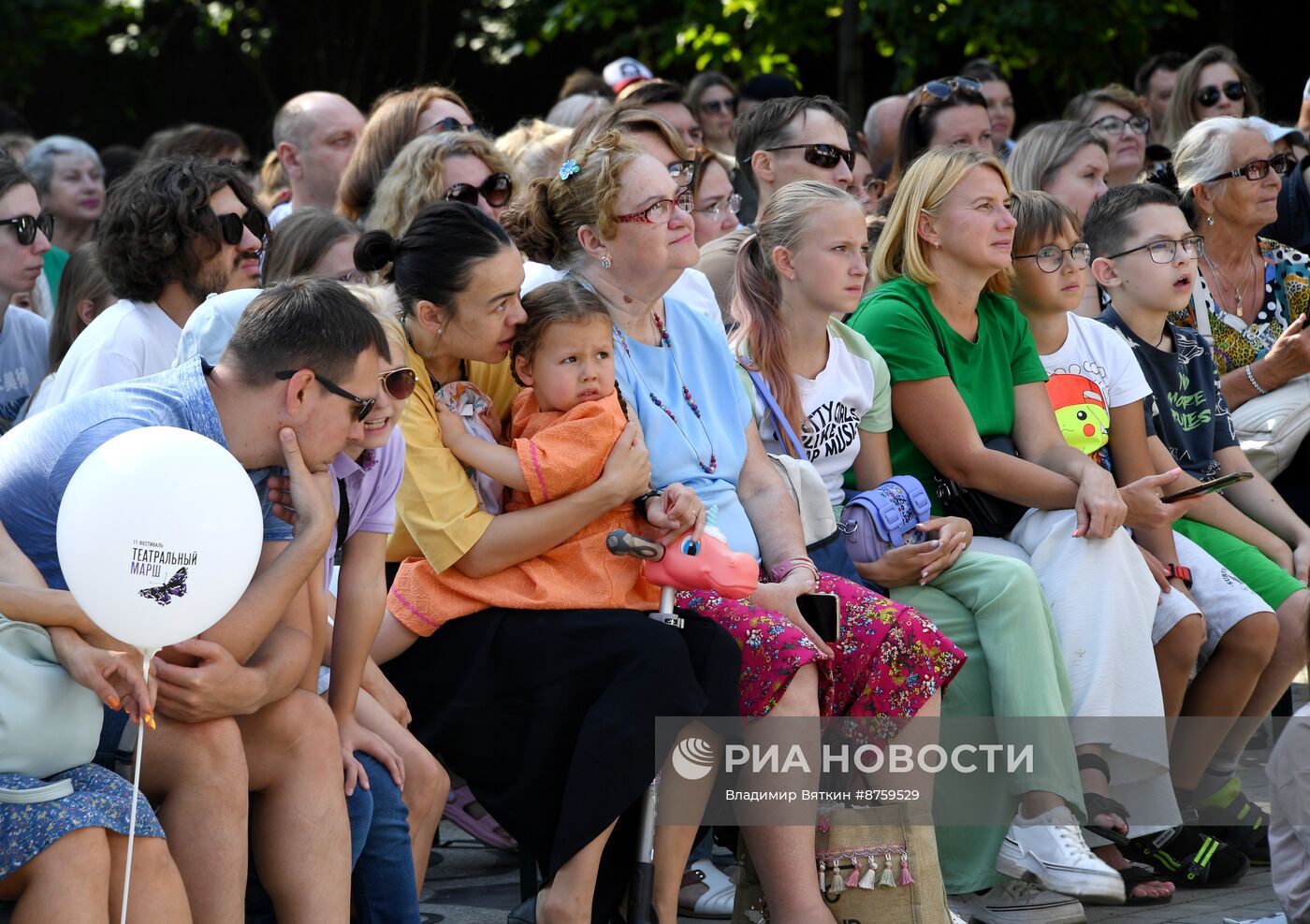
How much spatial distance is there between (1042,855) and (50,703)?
246cm

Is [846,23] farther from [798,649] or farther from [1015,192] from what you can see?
[798,649]

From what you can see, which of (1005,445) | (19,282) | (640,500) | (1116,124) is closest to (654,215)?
(640,500)

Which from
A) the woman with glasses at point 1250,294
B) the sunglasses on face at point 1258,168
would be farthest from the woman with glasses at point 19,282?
the sunglasses on face at point 1258,168

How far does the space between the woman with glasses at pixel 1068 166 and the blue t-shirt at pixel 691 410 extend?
2259mm

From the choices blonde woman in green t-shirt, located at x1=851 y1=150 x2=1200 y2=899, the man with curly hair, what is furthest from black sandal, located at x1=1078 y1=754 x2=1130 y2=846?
the man with curly hair

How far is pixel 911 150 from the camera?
6.33 m

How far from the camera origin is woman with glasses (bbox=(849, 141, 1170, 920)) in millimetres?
4188

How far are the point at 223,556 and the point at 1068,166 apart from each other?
409 cm

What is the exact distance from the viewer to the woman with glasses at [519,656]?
3213 mm

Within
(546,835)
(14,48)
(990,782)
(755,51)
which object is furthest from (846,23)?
(546,835)

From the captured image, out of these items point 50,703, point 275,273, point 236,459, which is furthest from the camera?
point 275,273

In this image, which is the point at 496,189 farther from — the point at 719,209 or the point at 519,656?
the point at 519,656

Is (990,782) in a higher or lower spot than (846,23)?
lower

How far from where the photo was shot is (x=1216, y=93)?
723 cm
